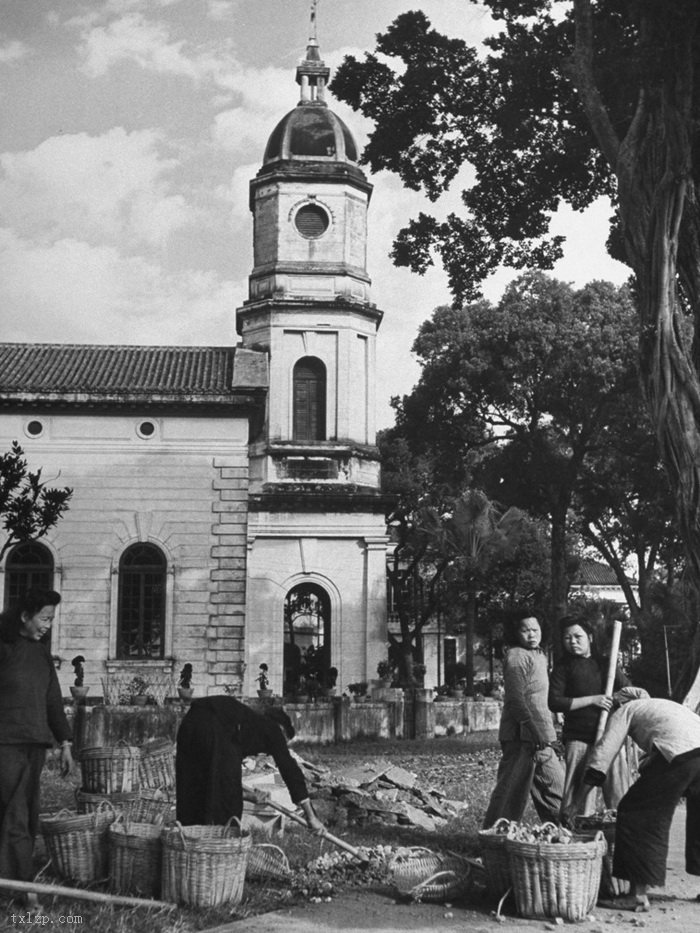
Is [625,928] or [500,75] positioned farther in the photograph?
[500,75]

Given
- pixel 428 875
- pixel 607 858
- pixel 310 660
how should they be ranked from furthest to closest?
pixel 310 660, pixel 428 875, pixel 607 858

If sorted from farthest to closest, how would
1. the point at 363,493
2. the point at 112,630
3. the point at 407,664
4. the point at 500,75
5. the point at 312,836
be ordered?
the point at 407,664, the point at 363,493, the point at 112,630, the point at 500,75, the point at 312,836

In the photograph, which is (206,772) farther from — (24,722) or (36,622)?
(36,622)

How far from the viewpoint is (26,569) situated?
83.2 feet

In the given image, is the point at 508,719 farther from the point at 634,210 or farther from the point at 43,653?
the point at 634,210

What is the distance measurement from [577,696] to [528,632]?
55 centimetres

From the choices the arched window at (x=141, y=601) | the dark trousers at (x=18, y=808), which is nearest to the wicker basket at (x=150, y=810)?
the dark trousers at (x=18, y=808)

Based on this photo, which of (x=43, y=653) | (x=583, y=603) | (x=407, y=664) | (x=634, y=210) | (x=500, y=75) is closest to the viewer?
(x=43, y=653)

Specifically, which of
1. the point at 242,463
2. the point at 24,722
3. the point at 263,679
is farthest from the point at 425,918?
the point at 263,679

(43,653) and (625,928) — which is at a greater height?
(43,653)

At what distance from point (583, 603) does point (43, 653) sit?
3751 centimetres

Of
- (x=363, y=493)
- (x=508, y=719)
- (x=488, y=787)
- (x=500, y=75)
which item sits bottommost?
(x=488, y=787)

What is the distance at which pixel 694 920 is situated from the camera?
6680mm

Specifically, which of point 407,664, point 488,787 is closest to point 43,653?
point 488,787
